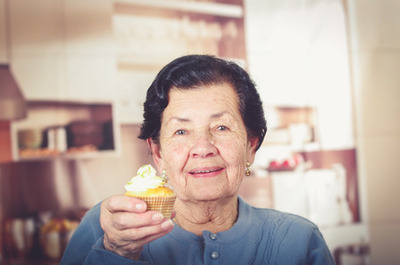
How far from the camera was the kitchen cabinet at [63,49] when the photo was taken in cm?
363

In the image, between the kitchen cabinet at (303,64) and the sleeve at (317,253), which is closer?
the sleeve at (317,253)

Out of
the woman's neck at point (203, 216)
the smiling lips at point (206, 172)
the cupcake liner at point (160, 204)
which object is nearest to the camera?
the cupcake liner at point (160, 204)

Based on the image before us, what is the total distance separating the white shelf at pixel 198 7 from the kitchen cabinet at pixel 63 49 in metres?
0.34

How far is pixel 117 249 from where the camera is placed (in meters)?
1.13

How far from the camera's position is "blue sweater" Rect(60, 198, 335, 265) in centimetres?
139

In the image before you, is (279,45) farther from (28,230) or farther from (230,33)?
(28,230)

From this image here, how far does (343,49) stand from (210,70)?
3023mm

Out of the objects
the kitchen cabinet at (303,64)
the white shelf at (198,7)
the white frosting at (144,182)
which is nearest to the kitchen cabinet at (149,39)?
the white shelf at (198,7)

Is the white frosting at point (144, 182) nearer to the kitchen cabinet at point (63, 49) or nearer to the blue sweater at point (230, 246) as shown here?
the blue sweater at point (230, 246)

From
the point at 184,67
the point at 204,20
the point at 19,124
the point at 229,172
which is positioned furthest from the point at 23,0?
the point at 229,172

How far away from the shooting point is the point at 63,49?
3678 millimetres

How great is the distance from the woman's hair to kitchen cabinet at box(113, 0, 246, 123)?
2222 millimetres

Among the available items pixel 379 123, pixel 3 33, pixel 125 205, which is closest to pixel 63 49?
pixel 3 33

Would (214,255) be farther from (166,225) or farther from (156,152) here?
(156,152)
